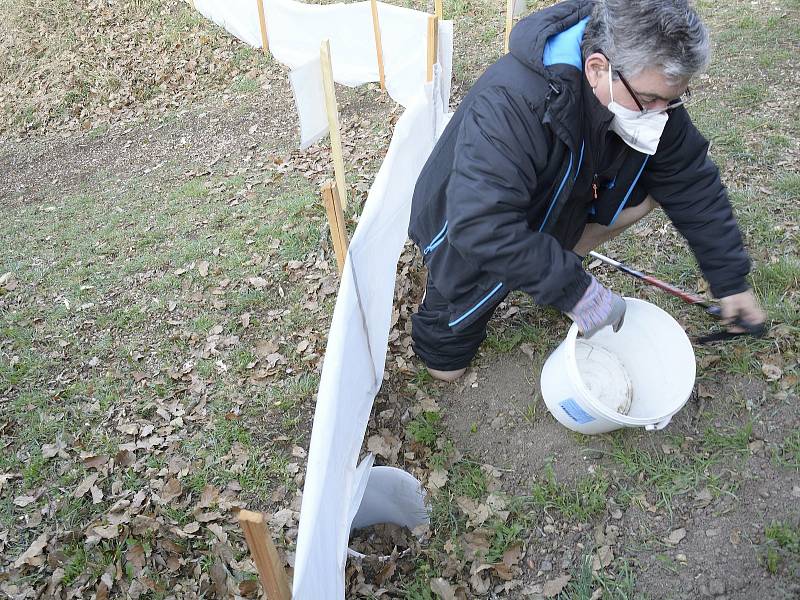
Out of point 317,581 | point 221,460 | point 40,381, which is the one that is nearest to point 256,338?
point 221,460

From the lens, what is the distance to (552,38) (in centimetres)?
234

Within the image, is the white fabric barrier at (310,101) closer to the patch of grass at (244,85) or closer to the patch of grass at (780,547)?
the patch of grass at (780,547)

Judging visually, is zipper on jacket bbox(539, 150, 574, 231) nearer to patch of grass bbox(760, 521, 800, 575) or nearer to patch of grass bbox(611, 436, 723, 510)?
patch of grass bbox(611, 436, 723, 510)

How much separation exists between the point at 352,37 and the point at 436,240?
571 centimetres

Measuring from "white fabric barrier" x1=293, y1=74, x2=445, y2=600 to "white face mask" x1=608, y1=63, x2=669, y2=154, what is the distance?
126cm

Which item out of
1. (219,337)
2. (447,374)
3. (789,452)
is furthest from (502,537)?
(219,337)

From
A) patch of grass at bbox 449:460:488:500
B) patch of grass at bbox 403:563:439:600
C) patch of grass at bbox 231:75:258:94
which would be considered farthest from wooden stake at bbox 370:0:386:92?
patch of grass at bbox 403:563:439:600

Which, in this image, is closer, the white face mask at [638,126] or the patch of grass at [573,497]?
the white face mask at [638,126]

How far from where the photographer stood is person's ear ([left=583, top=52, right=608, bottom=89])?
2208 mm

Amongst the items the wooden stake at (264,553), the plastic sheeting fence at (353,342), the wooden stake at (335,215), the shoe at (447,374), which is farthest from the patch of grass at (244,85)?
the wooden stake at (264,553)

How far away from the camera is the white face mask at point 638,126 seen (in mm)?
2320

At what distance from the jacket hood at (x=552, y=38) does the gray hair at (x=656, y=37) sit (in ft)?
0.52

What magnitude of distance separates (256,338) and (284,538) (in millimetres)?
1574

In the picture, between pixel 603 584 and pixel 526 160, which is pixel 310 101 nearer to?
pixel 526 160
